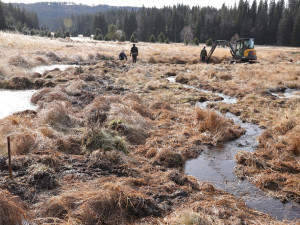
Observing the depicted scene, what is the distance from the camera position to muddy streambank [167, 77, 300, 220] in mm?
4980

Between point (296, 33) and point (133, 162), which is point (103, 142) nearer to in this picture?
point (133, 162)

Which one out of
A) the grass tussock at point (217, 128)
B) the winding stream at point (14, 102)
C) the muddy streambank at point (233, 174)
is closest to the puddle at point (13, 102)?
the winding stream at point (14, 102)

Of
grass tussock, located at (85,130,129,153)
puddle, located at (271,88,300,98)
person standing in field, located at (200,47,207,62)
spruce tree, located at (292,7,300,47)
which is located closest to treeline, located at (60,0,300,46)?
spruce tree, located at (292,7,300,47)

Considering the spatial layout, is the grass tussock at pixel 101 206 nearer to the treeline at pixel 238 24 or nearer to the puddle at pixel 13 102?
the puddle at pixel 13 102

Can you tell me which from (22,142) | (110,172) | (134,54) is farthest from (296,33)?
(22,142)

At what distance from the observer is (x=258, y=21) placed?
84312 millimetres

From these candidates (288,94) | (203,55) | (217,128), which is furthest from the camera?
(203,55)

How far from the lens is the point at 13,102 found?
11438 millimetres

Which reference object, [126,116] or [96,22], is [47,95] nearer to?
[126,116]

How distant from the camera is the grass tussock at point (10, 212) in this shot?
3846 millimetres

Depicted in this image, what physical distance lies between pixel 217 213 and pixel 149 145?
3377 mm

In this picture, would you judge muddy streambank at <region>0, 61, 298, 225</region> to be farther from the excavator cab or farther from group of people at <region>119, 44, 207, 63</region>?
the excavator cab

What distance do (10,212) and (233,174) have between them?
461cm

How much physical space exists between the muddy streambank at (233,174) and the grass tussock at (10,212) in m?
3.66
